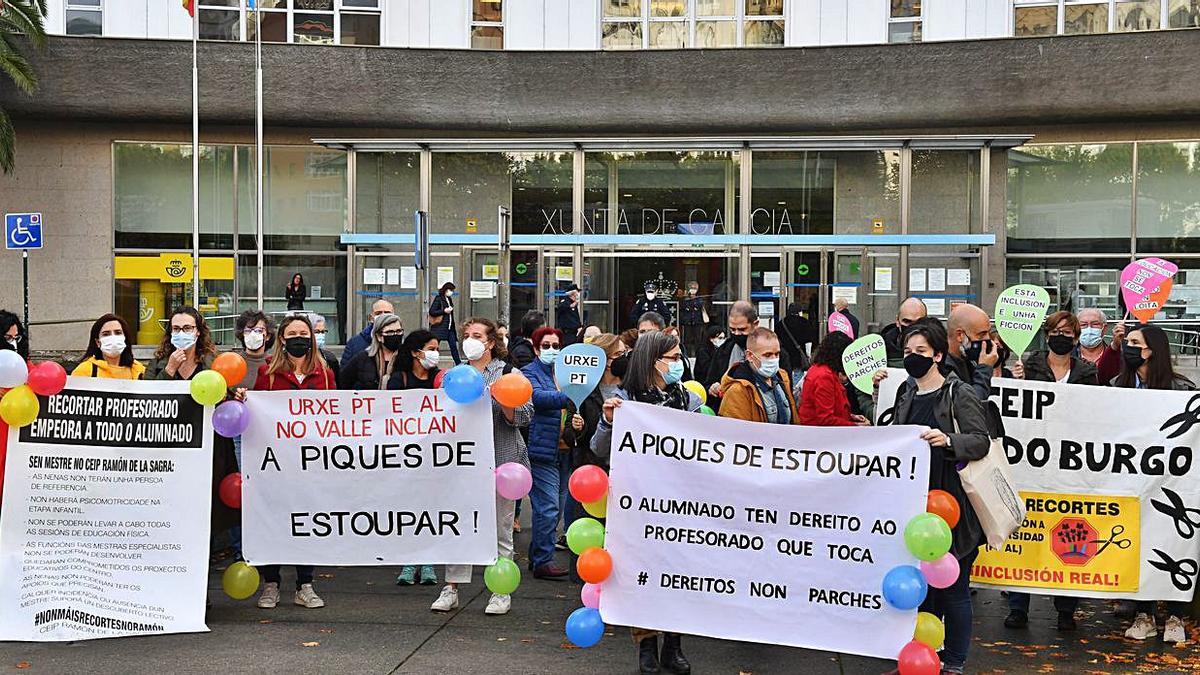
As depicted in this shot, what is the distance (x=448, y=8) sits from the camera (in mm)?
26438

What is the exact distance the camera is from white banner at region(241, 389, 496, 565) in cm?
767

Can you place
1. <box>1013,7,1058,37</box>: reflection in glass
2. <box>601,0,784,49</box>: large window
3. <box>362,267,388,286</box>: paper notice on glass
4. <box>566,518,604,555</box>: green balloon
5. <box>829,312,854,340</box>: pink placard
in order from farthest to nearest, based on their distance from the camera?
1. <box>601,0,784,49</box>: large window
2. <box>362,267,388,286</box>: paper notice on glass
3. <box>1013,7,1058,37</box>: reflection in glass
4. <box>829,312,854,340</box>: pink placard
5. <box>566,518,604,555</box>: green balloon

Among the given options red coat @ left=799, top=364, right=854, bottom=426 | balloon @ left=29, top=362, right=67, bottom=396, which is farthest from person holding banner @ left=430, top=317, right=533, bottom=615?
balloon @ left=29, top=362, right=67, bottom=396

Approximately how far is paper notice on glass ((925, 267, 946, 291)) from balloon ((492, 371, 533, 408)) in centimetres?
1779

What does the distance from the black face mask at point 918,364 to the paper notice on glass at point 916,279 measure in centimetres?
1815

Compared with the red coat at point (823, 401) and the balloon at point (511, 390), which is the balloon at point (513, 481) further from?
the red coat at point (823, 401)

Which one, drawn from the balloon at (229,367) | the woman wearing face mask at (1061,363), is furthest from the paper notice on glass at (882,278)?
the balloon at (229,367)

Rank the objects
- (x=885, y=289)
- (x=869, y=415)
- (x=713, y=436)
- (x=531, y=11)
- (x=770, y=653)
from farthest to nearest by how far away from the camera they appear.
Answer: (x=531, y=11) < (x=885, y=289) < (x=869, y=415) < (x=770, y=653) < (x=713, y=436)

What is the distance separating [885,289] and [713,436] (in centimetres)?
1837

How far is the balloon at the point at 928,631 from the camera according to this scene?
243 inches

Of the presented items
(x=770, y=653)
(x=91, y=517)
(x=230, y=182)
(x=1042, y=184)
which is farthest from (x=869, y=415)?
(x=230, y=182)

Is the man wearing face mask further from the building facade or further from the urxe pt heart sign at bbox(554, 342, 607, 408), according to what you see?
the building facade

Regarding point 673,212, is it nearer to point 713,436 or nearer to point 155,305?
point 155,305

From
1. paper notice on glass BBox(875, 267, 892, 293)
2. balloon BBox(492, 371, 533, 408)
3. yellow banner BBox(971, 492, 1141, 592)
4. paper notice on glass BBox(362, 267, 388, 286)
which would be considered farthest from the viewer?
paper notice on glass BBox(362, 267, 388, 286)
